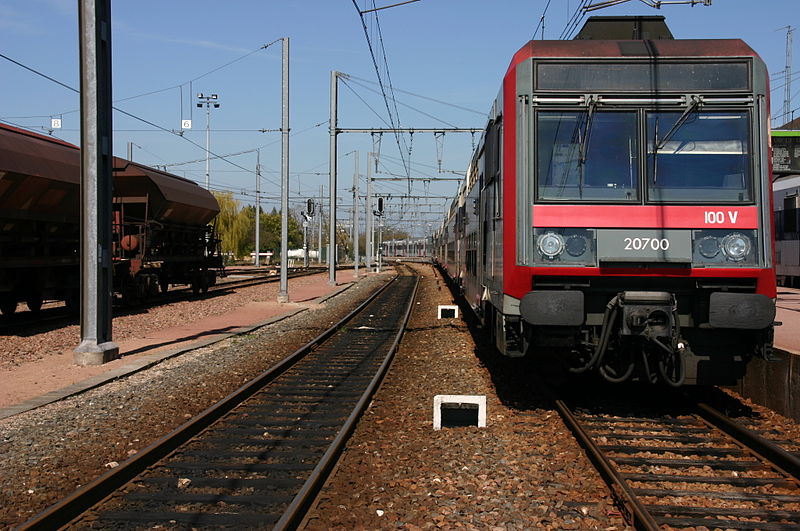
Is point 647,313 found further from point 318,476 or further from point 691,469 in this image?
point 318,476

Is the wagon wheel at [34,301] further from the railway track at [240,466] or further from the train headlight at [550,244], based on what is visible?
the train headlight at [550,244]

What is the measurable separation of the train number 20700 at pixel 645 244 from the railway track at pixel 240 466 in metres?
3.07

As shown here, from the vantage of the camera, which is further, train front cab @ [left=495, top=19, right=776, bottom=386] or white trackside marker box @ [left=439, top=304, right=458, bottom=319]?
white trackside marker box @ [left=439, top=304, right=458, bottom=319]

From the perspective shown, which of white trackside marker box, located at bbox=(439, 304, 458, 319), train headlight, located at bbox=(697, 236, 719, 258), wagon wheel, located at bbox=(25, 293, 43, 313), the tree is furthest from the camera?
the tree

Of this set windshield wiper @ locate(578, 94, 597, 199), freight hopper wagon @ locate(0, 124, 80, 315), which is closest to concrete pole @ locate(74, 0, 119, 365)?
freight hopper wagon @ locate(0, 124, 80, 315)

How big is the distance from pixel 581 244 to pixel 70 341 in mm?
10628

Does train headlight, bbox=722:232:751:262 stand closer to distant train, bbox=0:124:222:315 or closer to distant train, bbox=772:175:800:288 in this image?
distant train, bbox=0:124:222:315

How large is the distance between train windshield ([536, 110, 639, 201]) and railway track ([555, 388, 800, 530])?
2154 mm

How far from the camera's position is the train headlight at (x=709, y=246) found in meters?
6.51

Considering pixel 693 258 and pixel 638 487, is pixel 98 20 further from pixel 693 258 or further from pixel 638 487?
pixel 638 487

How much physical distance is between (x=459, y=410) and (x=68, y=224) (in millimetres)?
13082

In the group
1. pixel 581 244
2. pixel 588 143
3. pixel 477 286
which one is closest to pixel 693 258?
pixel 581 244

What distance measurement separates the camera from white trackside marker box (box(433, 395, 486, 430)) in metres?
6.99

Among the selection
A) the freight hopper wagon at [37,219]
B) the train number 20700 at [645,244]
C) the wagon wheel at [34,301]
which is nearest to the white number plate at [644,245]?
the train number 20700 at [645,244]
